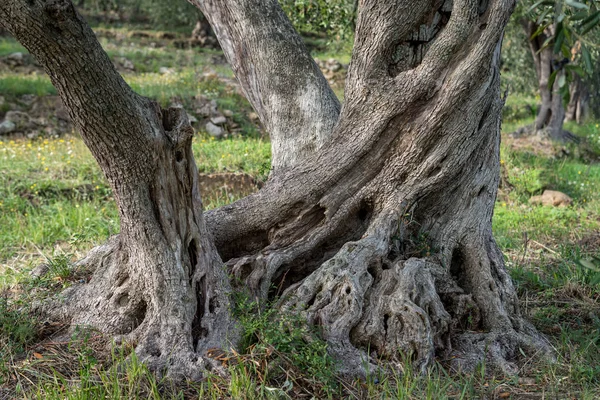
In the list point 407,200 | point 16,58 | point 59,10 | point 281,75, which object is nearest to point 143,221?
point 59,10

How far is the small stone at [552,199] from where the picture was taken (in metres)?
9.28

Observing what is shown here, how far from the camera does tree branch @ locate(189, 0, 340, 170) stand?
4.98 meters

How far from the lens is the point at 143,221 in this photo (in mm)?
3520

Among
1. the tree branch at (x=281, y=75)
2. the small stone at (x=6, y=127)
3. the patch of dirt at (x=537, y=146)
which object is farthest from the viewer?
the patch of dirt at (x=537, y=146)

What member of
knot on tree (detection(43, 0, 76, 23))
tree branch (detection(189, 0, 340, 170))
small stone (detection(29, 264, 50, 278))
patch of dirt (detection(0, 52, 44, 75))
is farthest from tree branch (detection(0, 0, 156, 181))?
patch of dirt (detection(0, 52, 44, 75))

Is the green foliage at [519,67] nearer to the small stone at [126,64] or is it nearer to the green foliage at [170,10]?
the small stone at [126,64]

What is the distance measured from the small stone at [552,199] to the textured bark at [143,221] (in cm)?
697

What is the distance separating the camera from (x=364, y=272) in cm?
385

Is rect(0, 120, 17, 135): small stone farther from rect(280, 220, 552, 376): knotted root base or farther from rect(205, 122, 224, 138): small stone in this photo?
rect(280, 220, 552, 376): knotted root base

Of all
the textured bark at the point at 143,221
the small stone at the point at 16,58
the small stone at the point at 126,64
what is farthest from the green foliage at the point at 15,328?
the small stone at the point at 126,64

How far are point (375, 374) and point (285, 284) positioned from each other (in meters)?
1.03

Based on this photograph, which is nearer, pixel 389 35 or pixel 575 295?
pixel 389 35

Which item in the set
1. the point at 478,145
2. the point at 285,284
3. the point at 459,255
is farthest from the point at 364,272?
the point at 478,145

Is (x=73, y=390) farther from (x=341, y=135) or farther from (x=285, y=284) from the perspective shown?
(x=341, y=135)
